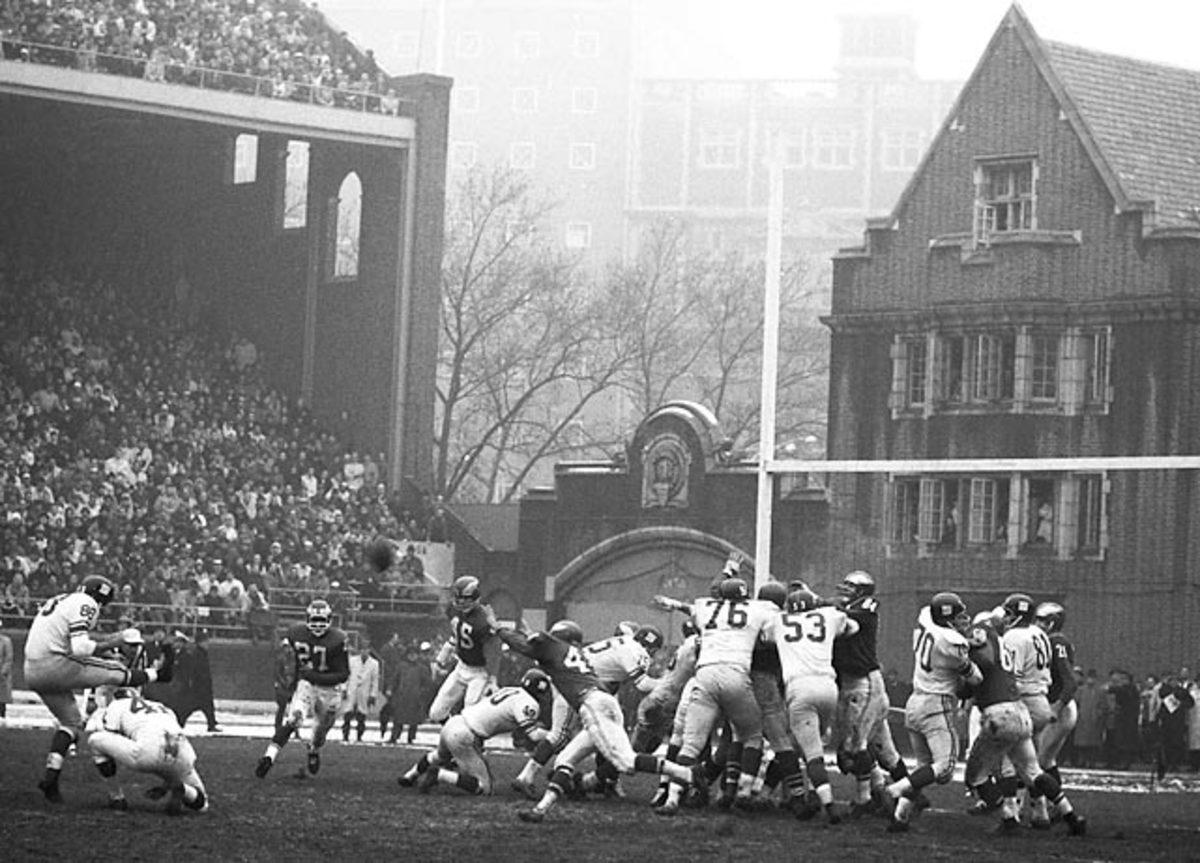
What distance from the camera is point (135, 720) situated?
57.7 ft

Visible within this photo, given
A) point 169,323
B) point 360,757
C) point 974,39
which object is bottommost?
point 360,757

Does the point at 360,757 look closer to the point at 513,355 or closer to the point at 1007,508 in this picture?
the point at 1007,508

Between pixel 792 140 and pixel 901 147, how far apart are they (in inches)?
159

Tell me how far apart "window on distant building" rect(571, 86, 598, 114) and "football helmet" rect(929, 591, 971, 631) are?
270 feet

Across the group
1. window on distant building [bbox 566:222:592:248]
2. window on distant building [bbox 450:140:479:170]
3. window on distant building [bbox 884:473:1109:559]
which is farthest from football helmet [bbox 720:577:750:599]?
window on distant building [bbox 450:140:479:170]

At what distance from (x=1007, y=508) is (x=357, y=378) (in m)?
15.6

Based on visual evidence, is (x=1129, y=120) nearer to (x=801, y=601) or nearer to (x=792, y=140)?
(x=801, y=601)

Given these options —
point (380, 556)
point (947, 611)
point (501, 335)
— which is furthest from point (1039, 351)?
point (501, 335)

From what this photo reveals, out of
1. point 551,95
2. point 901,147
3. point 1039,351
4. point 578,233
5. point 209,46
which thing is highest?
point 551,95

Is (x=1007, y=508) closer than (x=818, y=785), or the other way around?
(x=818, y=785)

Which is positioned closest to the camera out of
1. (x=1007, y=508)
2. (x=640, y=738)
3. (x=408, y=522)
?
(x=640, y=738)

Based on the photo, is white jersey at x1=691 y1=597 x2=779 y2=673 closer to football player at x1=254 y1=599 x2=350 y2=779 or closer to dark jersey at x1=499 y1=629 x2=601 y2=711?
dark jersey at x1=499 y1=629 x2=601 y2=711

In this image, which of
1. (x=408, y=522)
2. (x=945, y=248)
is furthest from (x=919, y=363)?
(x=408, y=522)

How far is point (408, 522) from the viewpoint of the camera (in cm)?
4728
